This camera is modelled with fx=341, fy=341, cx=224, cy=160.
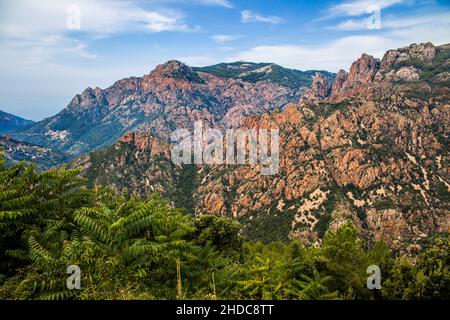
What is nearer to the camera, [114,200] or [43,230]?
[43,230]

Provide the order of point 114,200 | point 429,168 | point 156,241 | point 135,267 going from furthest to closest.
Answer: point 429,168 → point 114,200 → point 156,241 → point 135,267

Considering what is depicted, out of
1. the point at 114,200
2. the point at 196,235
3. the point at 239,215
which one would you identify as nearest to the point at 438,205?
the point at 239,215

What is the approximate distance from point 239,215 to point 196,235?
172004mm

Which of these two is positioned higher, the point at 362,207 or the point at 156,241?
the point at 156,241

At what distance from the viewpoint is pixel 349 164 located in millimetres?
192375

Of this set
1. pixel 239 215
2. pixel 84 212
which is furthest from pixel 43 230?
pixel 239 215

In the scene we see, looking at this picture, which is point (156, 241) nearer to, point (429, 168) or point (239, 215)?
point (239, 215)

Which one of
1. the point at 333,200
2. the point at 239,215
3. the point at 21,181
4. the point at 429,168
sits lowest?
the point at 239,215

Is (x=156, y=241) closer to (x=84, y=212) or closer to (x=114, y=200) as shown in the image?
(x=84, y=212)
